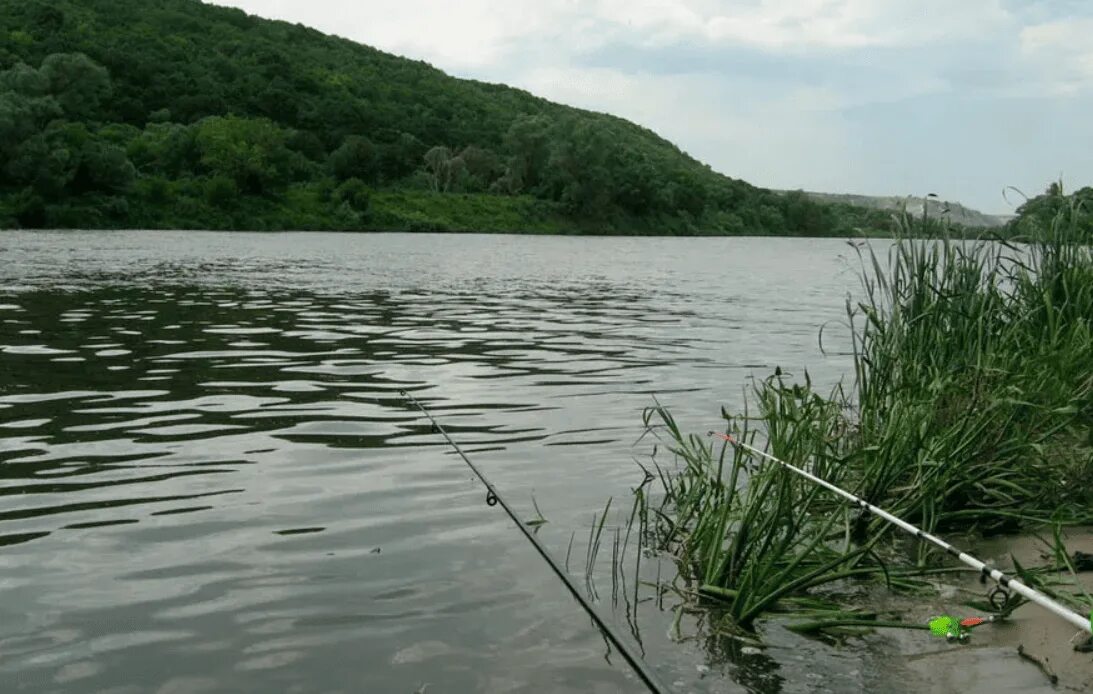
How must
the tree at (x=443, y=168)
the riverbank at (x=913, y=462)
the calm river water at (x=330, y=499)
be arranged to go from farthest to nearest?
the tree at (x=443, y=168) → the riverbank at (x=913, y=462) → the calm river water at (x=330, y=499)

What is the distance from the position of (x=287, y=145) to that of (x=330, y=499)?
11405 centimetres

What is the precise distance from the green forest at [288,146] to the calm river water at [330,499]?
6178 centimetres

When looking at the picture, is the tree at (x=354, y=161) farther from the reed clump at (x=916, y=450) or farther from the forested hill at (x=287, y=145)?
the reed clump at (x=916, y=450)

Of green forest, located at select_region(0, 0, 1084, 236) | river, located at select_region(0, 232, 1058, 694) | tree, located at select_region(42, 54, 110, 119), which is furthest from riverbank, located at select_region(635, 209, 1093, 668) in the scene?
tree, located at select_region(42, 54, 110, 119)

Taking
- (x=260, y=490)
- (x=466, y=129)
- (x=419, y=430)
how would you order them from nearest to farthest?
1. (x=260, y=490)
2. (x=419, y=430)
3. (x=466, y=129)

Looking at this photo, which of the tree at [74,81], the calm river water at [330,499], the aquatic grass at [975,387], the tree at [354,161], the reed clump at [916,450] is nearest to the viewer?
the calm river water at [330,499]

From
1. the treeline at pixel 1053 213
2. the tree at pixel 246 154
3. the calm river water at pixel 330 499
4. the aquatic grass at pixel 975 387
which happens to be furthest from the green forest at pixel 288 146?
the aquatic grass at pixel 975 387

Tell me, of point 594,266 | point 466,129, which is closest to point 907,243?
point 594,266

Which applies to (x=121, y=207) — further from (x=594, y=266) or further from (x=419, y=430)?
(x=419, y=430)

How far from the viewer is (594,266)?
4600 cm

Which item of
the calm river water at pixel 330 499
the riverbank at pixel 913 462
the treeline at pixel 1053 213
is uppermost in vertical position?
the treeline at pixel 1053 213

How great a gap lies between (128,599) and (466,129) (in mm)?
136987

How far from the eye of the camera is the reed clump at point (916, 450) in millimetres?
5410

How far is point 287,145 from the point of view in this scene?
116 meters
